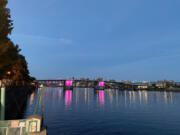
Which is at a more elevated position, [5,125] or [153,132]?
[5,125]

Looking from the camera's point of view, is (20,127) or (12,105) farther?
(12,105)

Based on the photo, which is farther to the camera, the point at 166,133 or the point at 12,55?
the point at 12,55

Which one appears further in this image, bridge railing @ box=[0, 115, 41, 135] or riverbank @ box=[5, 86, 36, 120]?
riverbank @ box=[5, 86, 36, 120]

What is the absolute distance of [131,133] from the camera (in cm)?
2255

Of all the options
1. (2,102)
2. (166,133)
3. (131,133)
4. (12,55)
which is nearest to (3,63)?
(12,55)

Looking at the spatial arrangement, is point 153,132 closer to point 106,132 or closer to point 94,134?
point 106,132

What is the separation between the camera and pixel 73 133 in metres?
22.0

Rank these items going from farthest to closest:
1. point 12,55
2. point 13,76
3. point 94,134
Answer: point 13,76, point 12,55, point 94,134

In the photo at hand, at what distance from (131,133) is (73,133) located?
9.09 meters

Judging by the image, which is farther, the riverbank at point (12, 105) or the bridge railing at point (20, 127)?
the riverbank at point (12, 105)

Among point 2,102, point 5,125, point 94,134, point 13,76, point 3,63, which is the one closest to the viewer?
point 5,125

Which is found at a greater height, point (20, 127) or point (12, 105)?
point (20, 127)

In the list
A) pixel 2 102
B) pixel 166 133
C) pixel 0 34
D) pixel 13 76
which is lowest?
pixel 166 133

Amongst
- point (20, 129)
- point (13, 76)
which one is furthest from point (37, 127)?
point (13, 76)
